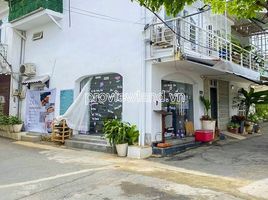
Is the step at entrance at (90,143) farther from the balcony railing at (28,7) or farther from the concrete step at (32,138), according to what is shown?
the balcony railing at (28,7)

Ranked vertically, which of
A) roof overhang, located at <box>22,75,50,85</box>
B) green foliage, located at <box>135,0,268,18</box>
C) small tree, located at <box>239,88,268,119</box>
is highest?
roof overhang, located at <box>22,75,50,85</box>

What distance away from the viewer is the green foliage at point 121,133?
10930 mm

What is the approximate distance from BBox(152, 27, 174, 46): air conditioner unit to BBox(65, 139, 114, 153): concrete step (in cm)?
433

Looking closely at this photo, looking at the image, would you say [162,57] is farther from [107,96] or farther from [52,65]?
[52,65]

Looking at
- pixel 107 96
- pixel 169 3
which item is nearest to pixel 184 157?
pixel 107 96

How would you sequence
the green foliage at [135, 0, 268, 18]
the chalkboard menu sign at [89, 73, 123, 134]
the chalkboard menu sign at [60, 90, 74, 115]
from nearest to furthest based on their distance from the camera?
the green foliage at [135, 0, 268, 18]
the chalkboard menu sign at [89, 73, 123, 134]
the chalkboard menu sign at [60, 90, 74, 115]

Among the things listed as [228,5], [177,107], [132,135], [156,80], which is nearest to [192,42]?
[156,80]

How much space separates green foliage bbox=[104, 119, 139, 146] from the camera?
35.9ft

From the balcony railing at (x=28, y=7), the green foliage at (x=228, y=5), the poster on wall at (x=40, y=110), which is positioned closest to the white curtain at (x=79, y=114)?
the poster on wall at (x=40, y=110)

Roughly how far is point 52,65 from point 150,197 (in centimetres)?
1090

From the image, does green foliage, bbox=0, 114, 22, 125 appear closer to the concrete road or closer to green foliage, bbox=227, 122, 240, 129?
the concrete road

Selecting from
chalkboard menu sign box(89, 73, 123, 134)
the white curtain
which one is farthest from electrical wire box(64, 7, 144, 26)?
the white curtain

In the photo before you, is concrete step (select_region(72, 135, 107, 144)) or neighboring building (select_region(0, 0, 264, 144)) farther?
concrete step (select_region(72, 135, 107, 144))

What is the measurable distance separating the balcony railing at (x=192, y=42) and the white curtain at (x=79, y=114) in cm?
411
